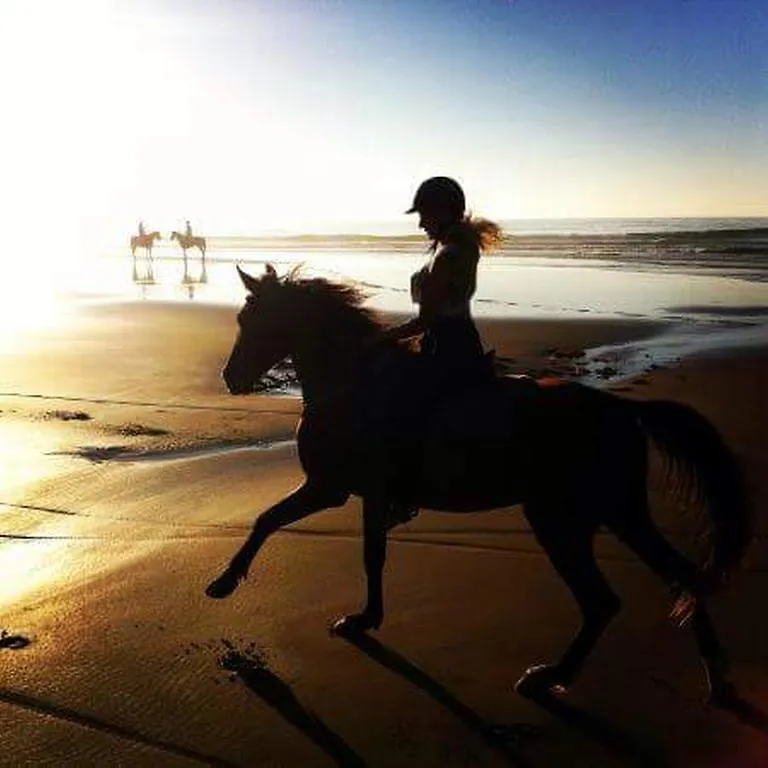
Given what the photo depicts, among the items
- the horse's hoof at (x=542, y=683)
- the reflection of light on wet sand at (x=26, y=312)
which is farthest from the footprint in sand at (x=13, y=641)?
the reflection of light on wet sand at (x=26, y=312)

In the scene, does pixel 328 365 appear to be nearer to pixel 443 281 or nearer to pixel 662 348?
pixel 443 281

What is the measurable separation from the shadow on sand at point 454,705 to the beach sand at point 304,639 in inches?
0.5

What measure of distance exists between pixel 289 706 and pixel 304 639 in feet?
2.57

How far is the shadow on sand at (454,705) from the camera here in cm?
421

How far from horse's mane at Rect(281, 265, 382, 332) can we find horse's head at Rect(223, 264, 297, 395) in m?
0.13

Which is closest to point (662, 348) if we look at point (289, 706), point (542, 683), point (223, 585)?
point (223, 585)

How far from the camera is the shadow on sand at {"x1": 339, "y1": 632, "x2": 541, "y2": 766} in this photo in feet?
13.8

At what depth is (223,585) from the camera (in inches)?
222

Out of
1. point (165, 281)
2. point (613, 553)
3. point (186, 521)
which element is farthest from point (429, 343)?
point (165, 281)

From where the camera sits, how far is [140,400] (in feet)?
→ 43.2

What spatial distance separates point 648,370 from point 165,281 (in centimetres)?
3051

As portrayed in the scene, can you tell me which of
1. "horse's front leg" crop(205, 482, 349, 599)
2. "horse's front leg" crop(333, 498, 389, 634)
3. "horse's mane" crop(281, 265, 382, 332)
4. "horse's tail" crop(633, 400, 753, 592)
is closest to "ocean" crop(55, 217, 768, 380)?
"horse's mane" crop(281, 265, 382, 332)

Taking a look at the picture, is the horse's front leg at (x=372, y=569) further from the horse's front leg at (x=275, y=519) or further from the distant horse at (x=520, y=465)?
the horse's front leg at (x=275, y=519)

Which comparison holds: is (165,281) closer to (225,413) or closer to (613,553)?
(225,413)
